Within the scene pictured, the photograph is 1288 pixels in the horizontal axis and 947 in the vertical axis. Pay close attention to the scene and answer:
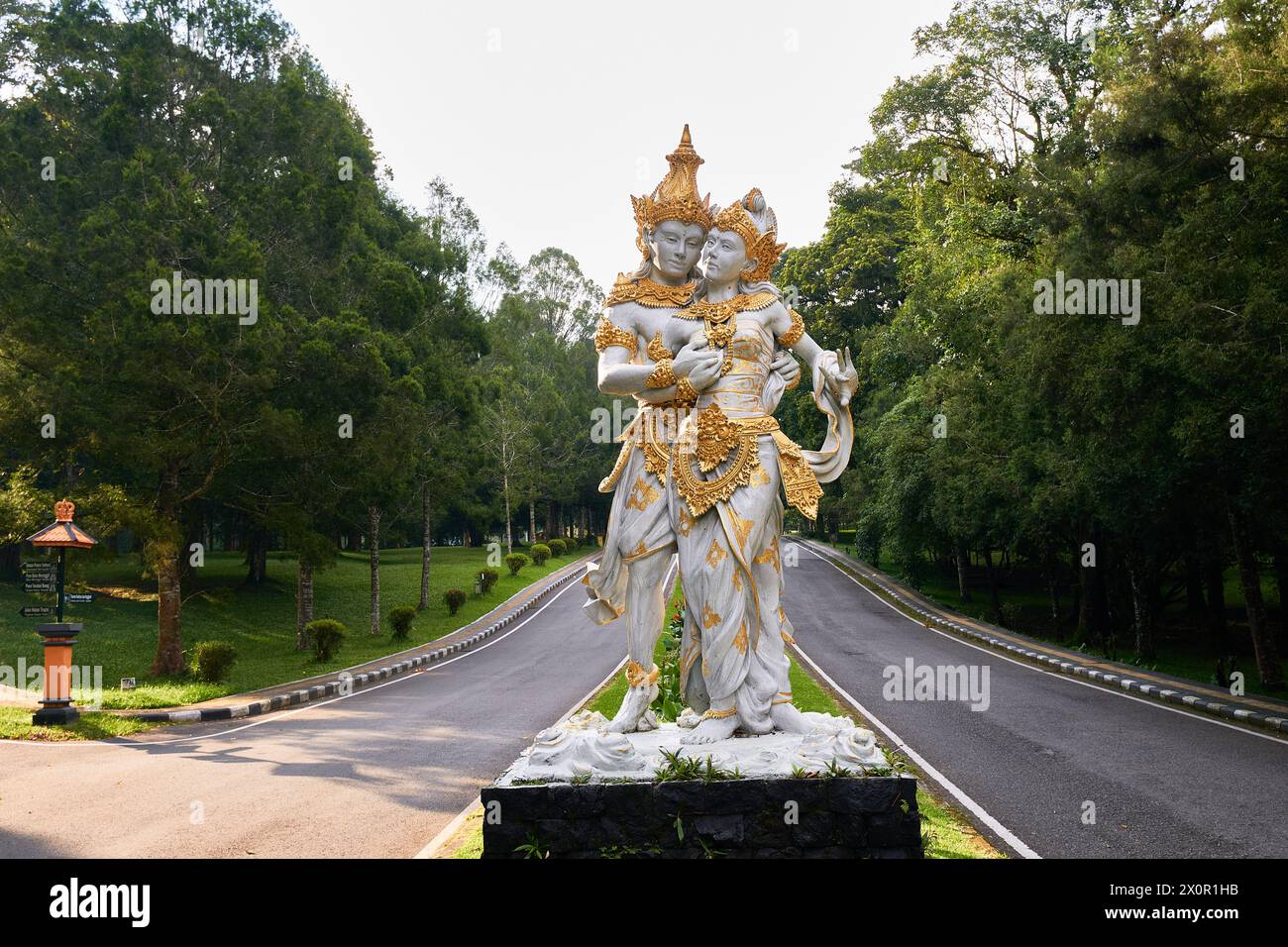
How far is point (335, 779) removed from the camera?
8672 millimetres

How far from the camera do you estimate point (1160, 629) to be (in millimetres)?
26359

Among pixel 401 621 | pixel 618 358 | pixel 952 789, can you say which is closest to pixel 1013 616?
pixel 401 621

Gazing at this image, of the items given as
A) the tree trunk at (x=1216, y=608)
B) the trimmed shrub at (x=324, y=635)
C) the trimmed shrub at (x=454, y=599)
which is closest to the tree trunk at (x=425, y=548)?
the trimmed shrub at (x=454, y=599)

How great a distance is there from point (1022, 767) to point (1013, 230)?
16567 mm

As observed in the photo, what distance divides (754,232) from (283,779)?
21.4 feet

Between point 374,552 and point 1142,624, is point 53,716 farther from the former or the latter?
point 1142,624

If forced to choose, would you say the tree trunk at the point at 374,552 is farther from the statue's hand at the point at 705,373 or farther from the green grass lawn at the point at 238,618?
the statue's hand at the point at 705,373

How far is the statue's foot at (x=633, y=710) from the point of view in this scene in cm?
575

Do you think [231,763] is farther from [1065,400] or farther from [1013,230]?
[1013,230]

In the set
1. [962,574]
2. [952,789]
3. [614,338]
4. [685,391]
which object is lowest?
[962,574]

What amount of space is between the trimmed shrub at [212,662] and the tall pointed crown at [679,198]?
12204mm

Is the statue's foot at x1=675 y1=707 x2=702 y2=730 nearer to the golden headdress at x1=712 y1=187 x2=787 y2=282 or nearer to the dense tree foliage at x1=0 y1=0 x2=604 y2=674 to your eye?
the golden headdress at x1=712 y1=187 x2=787 y2=282

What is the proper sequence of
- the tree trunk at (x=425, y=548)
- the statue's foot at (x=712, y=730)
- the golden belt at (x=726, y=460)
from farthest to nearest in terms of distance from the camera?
the tree trunk at (x=425, y=548) < the golden belt at (x=726, y=460) < the statue's foot at (x=712, y=730)

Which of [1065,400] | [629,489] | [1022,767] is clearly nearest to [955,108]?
[1065,400]
